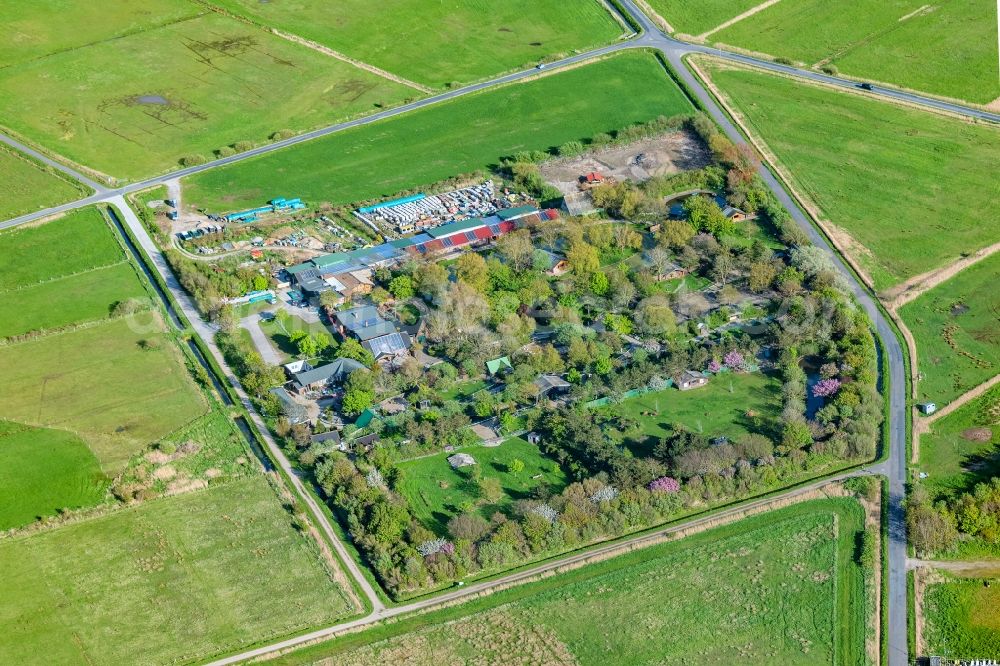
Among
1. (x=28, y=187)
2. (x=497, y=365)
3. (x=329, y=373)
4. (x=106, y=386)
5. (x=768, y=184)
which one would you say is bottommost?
(x=106, y=386)

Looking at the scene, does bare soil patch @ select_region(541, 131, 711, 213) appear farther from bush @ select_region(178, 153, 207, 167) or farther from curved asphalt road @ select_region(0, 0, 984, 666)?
bush @ select_region(178, 153, 207, 167)

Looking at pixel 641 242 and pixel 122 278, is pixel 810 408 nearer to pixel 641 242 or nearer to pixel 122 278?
pixel 641 242

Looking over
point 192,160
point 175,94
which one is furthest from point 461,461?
point 175,94

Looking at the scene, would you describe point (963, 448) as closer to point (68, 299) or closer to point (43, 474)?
point (43, 474)

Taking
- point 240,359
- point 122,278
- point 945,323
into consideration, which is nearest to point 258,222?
point 122,278

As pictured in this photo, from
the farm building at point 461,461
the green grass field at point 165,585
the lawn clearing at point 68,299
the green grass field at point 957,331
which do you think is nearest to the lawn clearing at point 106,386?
the lawn clearing at point 68,299

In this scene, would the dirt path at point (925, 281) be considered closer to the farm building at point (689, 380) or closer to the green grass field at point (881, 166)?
the green grass field at point (881, 166)
